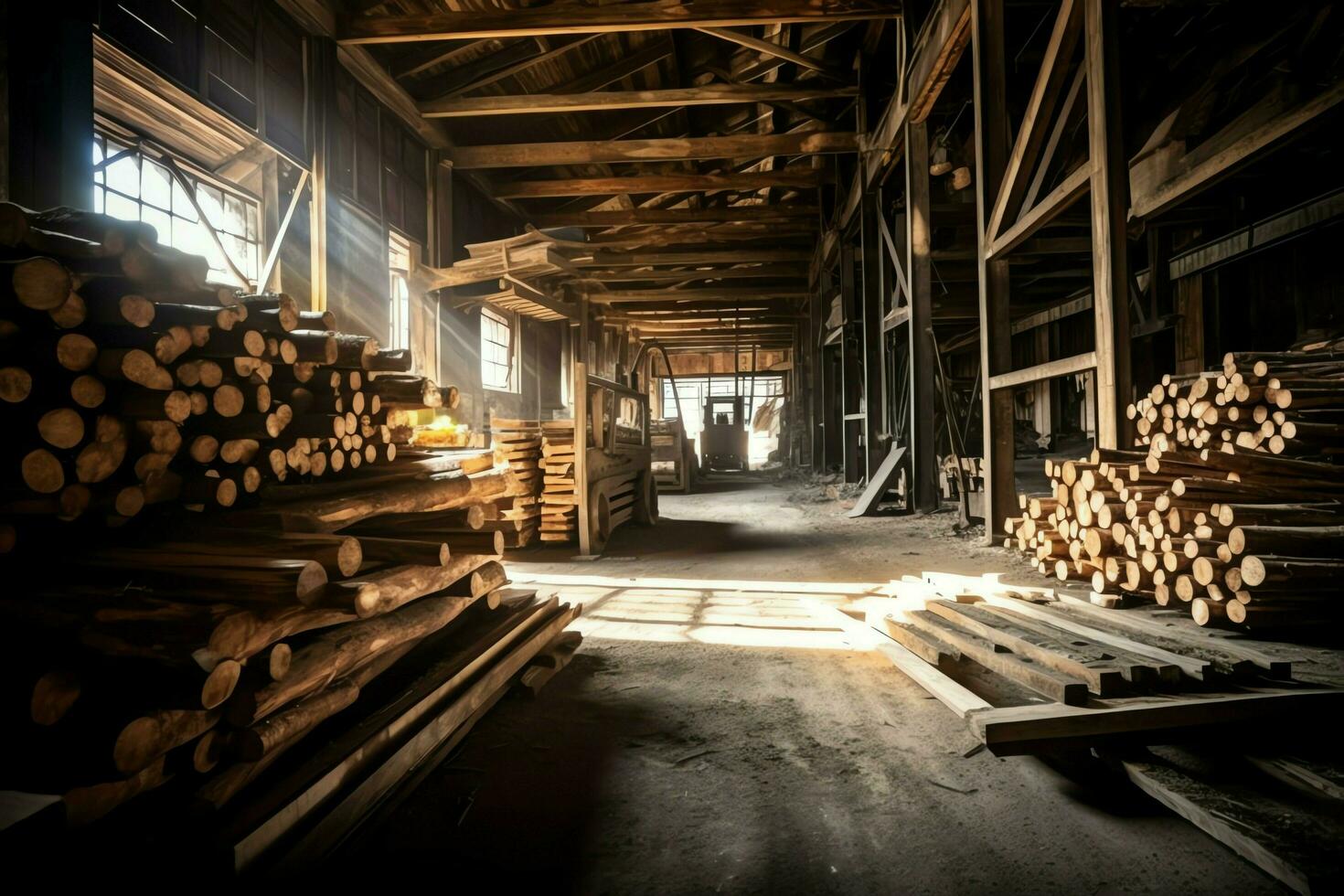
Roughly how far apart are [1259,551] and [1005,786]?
5.61 ft

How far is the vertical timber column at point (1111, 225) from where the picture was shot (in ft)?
13.8

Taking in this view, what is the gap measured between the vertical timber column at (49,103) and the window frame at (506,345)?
811 centimetres

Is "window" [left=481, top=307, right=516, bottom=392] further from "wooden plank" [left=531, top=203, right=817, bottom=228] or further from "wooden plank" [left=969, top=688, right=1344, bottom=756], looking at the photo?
"wooden plank" [left=969, top=688, right=1344, bottom=756]

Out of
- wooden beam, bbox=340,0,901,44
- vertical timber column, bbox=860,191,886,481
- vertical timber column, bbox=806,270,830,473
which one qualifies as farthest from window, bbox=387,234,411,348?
vertical timber column, bbox=806,270,830,473

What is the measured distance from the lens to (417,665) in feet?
9.39

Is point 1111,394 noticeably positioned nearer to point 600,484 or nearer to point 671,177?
point 600,484

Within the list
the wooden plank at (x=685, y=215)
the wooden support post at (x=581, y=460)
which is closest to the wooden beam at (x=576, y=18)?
the wooden support post at (x=581, y=460)

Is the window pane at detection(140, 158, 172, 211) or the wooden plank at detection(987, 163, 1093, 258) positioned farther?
the window pane at detection(140, 158, 172, 211)

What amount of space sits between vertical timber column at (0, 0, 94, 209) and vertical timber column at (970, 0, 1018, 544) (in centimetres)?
708

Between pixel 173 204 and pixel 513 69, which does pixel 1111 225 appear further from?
pixel 513 69

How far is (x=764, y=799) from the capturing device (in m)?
2.22

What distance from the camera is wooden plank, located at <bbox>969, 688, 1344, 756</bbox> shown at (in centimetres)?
214

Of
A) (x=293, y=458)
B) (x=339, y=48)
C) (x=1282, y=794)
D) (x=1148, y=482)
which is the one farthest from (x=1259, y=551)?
(x=339, y=48)

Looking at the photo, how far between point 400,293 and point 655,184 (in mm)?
5208
